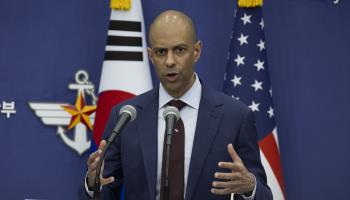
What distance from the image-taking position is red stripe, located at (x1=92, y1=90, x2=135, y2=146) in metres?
4.06

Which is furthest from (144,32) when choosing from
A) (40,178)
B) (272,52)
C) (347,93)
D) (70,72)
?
(347,93)

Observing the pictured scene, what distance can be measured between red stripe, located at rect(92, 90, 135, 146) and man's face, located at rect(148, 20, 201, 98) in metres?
1.56

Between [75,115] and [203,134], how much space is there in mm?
2086

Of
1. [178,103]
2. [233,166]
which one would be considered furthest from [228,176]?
[178,103]

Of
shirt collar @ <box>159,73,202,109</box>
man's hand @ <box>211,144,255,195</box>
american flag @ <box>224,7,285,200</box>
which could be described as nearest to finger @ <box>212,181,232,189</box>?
man's hand @ <box>211,144,255,195</box>

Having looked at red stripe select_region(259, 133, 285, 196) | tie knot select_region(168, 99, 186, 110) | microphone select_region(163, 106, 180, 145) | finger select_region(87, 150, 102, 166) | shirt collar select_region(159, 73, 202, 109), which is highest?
shirt collar select_region(159, 73, 202, 109)

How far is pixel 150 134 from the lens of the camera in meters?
2.50

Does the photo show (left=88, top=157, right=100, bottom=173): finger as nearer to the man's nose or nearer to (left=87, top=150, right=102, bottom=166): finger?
(left=87, top=150, right=102, bottom=166): finger

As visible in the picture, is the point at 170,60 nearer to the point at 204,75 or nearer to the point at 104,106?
the point at 104,106

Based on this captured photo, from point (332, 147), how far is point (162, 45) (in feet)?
8.12

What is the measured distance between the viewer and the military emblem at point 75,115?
14.3 feet

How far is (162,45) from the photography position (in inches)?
97.1

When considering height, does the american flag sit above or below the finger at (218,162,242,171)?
above

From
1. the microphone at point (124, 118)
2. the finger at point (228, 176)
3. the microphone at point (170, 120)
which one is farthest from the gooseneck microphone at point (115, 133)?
the finger at point (228, 176)
